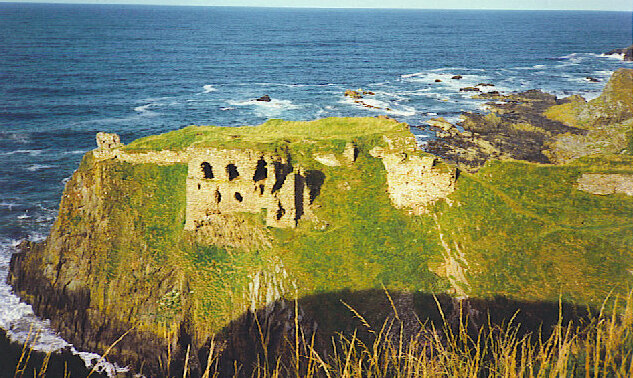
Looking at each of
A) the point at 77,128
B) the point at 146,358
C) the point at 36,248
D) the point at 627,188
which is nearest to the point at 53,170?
the point at 77,128

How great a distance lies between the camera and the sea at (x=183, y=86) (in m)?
48.2

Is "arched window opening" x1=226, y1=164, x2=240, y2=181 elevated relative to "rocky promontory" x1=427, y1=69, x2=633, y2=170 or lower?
elevated

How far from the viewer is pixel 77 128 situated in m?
65.9

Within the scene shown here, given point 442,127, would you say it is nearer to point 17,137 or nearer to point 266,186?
point 266,186

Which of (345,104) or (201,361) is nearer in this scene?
(201,361)

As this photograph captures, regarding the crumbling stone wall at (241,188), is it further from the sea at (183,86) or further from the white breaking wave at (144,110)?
the white breaking wave at (144,110)

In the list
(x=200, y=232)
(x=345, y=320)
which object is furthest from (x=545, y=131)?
(x=200, y=232)

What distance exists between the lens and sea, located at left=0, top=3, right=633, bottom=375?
48219 mm

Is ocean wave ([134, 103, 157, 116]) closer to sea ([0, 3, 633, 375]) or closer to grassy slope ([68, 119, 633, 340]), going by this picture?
sea ([0, 3, 633, 375])

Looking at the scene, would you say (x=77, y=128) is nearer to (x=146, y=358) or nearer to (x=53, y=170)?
(x=53, y=170)

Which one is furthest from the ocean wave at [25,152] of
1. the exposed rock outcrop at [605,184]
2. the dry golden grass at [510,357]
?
the exposed rock outcrop at [605,184]

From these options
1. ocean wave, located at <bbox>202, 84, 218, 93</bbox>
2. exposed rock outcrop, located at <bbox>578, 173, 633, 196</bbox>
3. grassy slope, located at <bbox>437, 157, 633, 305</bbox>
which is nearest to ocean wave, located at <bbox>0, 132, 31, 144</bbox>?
ocean wave, located at <bbox>202, 84, 218, 93</bbox>

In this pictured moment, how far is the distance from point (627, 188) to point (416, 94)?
66832 mm

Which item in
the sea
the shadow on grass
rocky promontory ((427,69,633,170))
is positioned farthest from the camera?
rocky promontory ((427,69,633,170))
